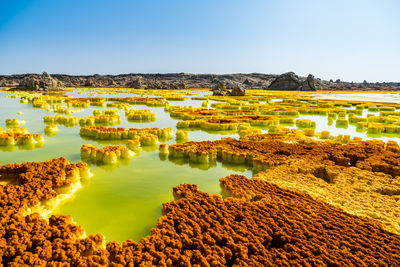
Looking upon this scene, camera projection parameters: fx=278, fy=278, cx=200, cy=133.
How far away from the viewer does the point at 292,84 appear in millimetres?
91438

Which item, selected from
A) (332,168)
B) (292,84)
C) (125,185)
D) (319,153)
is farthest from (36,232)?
(292,84)

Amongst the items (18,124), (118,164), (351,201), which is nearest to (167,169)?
(118,164)

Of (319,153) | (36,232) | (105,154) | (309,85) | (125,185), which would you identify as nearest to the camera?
(36,232)

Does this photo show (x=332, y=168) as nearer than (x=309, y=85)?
Yes

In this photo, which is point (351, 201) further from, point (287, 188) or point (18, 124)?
point (18, 124)

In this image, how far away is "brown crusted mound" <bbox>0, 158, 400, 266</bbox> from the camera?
15.7ft

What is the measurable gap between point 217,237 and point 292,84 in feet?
305

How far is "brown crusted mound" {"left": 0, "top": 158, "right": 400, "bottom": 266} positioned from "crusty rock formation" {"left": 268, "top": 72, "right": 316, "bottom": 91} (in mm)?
88143

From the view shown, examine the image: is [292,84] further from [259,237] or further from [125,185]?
[259,237]

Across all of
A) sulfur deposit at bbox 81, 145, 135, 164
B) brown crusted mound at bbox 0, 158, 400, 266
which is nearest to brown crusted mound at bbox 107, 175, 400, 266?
brown crusted mound at bbox 0, 158, 400, 266

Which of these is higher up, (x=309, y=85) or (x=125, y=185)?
(x=309, y=85)

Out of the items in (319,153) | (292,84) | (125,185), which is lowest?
(125,185)

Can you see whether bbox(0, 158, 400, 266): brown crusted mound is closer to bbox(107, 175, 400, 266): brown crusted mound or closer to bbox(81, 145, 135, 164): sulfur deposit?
bbox(107, 175, 400, 266): brown crusted mound

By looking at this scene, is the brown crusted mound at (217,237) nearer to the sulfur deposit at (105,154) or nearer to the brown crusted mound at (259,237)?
the brown crusted mound at (259,237)
